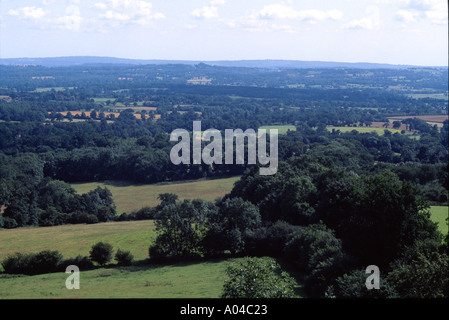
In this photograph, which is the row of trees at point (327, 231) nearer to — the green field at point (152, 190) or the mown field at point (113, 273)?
the mown field at point (113, 273)

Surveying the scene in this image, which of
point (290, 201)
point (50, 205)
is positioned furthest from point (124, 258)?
point (50, 205)

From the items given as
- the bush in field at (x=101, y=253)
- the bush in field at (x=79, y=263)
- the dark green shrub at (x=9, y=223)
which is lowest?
the dark green shrub at (x=9, y=223)

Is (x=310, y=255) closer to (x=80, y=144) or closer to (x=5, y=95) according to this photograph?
(x=80, y=144)

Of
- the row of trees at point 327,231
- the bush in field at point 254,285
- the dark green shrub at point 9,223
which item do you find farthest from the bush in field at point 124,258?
the dark green shrub at point 9,223

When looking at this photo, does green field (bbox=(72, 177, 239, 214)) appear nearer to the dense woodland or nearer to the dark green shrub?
the dense woodland
